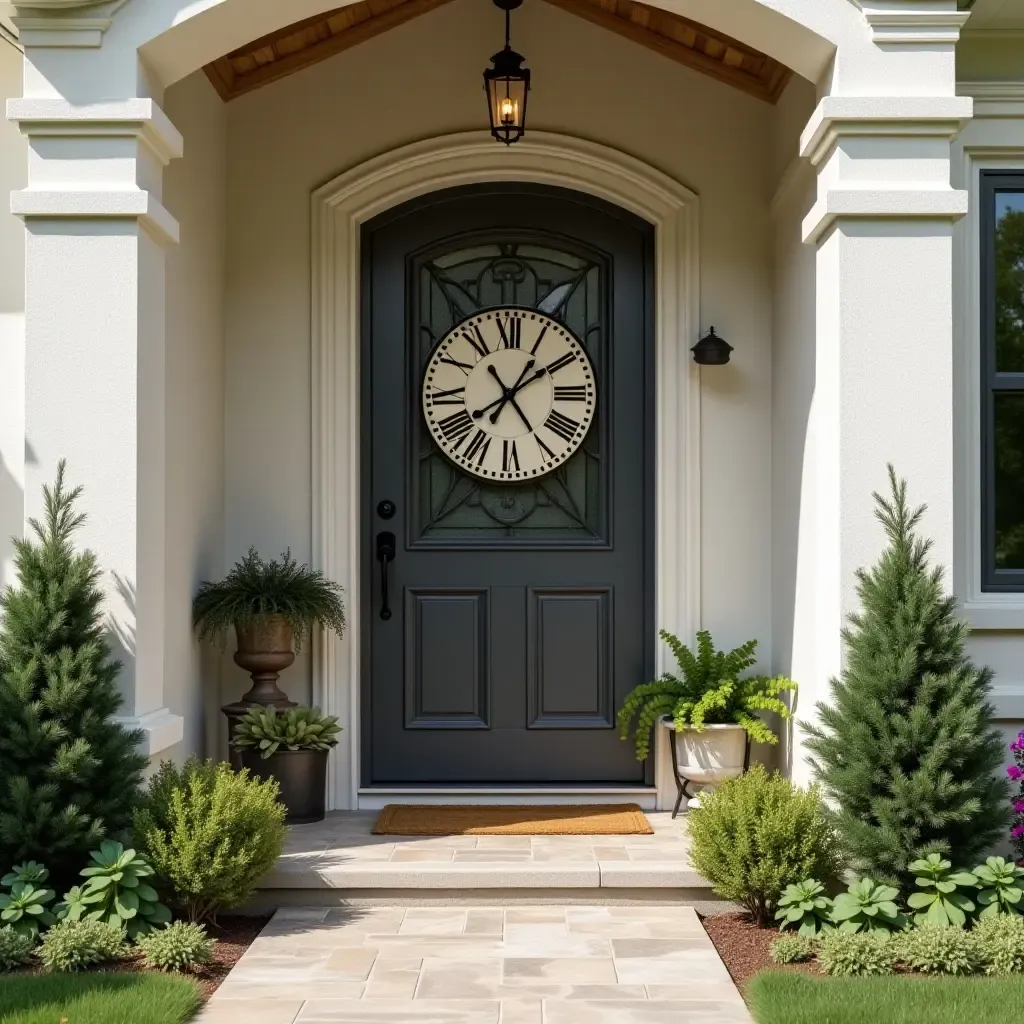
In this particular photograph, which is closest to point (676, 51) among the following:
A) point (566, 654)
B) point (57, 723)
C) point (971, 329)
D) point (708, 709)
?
point (971, 329)

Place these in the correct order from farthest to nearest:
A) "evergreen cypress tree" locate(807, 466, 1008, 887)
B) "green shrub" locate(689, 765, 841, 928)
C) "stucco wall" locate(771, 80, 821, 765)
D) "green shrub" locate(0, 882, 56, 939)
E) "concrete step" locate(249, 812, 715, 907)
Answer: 1. "stucco wall" locate(771, 80, 821, 765)
2. "concrete step" locate(249, 812, 715, 907)
3. "green shrub" locate(689, 765, 841, 928)
4. "evergreen cypress tree" locate(807, 466, 1008, 887)
5. "green shrub" locate(0, 882, 56, 939)

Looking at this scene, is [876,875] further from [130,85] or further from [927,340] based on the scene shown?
[130,85]

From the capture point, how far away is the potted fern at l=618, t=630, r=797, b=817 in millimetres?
Answer: 5297

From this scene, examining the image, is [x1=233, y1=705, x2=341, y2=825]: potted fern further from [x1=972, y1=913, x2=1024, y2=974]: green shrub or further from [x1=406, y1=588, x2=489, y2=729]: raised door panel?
[x1=972, y1=913, x2=1024, y2=974]: green shrub

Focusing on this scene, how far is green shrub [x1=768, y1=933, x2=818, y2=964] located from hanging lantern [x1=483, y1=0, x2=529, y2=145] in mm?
3226

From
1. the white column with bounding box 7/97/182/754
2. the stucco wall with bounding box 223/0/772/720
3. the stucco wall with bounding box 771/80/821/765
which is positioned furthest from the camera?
the stucco wall with bounding box 223/0/772/720

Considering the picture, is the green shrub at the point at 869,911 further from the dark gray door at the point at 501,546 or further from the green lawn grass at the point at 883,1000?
the dark gray door at the point at 501,546

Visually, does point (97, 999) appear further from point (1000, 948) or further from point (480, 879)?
point (1000, 948)

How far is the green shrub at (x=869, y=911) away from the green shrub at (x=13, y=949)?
7.83 ft

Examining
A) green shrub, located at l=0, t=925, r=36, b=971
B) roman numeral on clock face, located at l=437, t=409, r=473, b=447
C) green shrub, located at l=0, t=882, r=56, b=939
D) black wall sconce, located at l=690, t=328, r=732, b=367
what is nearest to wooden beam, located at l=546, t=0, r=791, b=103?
black wall sconce, located at l=690, t=328, r=732, b=367

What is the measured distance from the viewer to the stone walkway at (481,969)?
142 inches

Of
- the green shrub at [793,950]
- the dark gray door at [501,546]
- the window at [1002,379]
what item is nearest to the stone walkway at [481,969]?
the green shrub at [793,950]

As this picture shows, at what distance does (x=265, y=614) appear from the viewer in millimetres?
5438

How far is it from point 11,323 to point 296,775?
202cm
